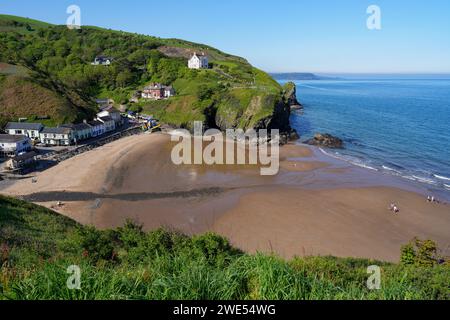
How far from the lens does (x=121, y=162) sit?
40.7 meters

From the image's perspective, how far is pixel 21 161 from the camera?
35.8m

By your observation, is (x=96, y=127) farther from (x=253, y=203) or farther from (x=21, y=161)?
(x=253, y=203)

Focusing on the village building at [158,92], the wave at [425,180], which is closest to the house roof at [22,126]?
the village building at [158,92]

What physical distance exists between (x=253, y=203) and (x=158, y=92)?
160 ft

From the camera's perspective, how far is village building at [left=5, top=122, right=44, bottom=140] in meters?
46.7

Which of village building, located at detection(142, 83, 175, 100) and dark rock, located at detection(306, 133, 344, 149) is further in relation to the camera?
village building, located at detection(142, 83, 175, 100)

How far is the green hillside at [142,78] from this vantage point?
2330 inches

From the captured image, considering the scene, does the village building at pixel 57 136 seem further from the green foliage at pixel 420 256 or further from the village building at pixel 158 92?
the green foliage at pixel 420 256

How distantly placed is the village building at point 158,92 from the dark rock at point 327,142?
108 feet

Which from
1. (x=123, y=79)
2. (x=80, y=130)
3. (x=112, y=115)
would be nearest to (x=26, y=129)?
(x=80, y=130)

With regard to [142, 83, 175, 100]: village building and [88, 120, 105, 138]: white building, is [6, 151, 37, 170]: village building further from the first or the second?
[142, 83, 175, 100]: village building

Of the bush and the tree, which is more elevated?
the tree

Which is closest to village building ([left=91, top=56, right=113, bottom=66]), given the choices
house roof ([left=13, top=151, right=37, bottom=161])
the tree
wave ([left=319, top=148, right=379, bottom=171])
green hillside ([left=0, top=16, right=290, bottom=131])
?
green hillside ([left=0, top=16, right=290, bottom=131])

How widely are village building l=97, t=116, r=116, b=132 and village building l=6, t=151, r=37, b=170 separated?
18.2 meters
